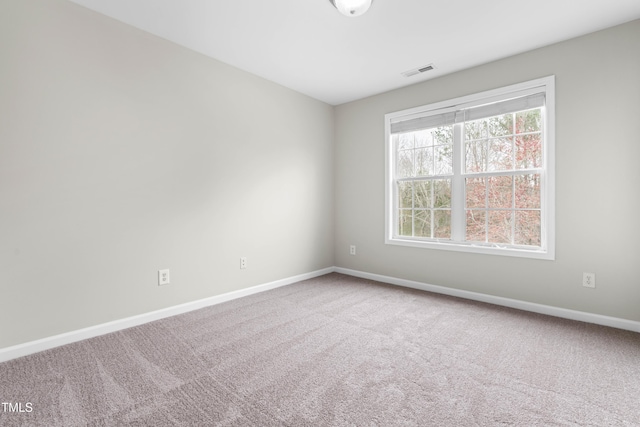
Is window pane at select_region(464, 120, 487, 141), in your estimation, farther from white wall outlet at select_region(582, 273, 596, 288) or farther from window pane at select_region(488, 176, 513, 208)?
white wall outlet at select_region(582, 273, 596, 288)

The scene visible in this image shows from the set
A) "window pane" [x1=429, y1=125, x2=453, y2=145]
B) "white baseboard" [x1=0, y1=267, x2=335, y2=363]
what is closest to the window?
"window pane" [x1=429, y1=125, x2=453, y2=145]

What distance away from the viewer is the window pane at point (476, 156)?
326cm

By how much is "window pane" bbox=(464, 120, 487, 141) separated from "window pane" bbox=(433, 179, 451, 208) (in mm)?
533

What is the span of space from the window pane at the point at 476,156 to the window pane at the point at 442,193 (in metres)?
0.28

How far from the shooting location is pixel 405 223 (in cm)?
393

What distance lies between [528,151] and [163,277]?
12.3 feet

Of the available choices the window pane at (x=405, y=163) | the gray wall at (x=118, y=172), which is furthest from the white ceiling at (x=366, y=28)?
the window pane at (x=405, y=163)

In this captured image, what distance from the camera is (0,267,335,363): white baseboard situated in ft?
6.63

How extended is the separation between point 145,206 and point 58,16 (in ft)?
4.88

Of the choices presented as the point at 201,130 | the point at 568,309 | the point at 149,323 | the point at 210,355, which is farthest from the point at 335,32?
the point at 568,309

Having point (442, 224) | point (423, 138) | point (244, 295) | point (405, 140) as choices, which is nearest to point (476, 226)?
point (442, 224)

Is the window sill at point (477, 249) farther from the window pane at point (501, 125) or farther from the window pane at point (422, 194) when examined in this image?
the window pane at point (501, 125)

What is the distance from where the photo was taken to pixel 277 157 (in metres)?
3.72

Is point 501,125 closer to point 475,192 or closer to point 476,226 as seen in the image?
point 475,192
